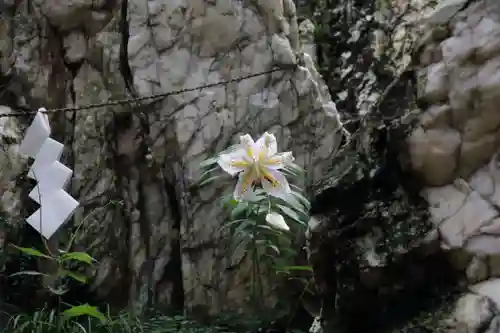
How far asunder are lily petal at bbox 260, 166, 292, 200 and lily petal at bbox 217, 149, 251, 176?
76mm

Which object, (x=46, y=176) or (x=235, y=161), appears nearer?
(x=46, y=176)

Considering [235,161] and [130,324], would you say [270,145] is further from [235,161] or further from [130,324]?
[130,324]

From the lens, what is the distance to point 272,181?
240 cm

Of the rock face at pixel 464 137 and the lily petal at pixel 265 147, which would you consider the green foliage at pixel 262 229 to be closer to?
the lily petal at pixel 265 147

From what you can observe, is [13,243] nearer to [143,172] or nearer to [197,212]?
[143,172]

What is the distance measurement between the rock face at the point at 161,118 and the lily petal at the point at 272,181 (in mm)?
803

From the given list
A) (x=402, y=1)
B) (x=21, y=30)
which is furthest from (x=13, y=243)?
(x=402, y=1)

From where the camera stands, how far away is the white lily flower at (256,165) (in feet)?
7.81

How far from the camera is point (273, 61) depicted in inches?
132

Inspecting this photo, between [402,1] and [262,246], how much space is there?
208 centimetres

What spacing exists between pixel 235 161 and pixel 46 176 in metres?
0.73

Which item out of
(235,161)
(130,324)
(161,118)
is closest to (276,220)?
(235,161)

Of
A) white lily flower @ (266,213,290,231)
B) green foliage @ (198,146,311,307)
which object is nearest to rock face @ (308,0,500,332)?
white lily flower @ (266,213,290,231)

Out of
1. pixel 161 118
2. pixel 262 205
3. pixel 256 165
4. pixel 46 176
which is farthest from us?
pixel 161 118
